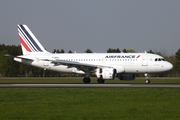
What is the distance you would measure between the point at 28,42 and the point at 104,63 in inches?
568

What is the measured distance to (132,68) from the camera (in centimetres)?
5469

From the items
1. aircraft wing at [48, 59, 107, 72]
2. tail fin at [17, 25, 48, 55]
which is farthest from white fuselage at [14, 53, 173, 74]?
tail fin at [17, 25, 48, 55]

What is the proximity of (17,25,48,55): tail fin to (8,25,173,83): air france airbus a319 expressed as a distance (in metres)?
1.11

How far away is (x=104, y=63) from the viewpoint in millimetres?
56156

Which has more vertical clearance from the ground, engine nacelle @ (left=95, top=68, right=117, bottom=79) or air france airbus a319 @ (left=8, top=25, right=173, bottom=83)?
air france airbus a319 @ (left=8, top=25, right=173, bottom=83)

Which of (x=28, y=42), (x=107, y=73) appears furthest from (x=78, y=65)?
(x=28, y=42)

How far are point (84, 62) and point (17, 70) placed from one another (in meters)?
73.8

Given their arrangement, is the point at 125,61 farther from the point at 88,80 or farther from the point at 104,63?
the point at 88,80

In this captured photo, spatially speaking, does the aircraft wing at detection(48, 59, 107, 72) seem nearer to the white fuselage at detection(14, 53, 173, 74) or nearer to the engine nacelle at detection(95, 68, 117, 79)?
the white fuselage at detection(14, 53, 173, 74)

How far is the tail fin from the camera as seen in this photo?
209 ft
